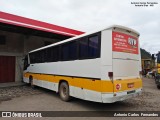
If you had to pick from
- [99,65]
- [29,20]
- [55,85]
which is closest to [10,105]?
[55,85]

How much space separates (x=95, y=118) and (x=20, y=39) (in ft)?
45.1

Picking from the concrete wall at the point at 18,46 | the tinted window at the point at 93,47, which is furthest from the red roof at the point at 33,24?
the tinted window at the point at 93,47

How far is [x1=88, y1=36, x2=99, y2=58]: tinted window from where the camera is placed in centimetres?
626

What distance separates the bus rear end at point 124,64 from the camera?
19.6 ft

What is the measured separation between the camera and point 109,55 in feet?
19.5

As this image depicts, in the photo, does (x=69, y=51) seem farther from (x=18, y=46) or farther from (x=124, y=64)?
(x=18, y=46)

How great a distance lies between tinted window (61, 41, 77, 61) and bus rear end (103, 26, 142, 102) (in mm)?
2010

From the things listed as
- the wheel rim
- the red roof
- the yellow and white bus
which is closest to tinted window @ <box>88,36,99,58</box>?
the yellow and white bus

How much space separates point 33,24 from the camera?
14.4 meters

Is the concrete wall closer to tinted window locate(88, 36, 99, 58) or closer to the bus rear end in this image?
tinted window locate(88, 36, 99, 58)

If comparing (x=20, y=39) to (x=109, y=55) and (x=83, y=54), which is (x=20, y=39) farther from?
(x=109, y=55)

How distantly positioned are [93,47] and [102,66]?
35.8 inches

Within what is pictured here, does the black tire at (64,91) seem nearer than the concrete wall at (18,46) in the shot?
Yes

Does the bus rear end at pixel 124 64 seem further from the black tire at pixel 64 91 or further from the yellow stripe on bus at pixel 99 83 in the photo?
the black tire at pixel 64 91
